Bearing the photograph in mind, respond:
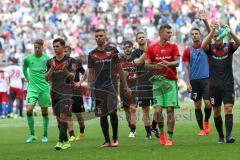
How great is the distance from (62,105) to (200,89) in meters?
4.86

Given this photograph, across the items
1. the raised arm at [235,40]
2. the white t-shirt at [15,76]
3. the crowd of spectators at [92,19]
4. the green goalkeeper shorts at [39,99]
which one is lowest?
the green goalkeeper shorts at [39,99]

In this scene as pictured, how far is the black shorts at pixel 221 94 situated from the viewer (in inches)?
662

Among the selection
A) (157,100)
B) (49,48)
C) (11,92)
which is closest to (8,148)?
(157,100)

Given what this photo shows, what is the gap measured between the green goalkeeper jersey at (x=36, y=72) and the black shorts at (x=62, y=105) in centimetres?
290

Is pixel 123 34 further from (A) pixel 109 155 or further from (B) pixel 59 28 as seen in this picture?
(A) pixel 109 155

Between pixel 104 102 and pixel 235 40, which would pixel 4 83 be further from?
pixel 235 40

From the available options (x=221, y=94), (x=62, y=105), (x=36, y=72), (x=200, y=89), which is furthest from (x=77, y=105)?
(x=221, y=94)

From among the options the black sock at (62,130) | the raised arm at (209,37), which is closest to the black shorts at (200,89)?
the raised arm at (209,37)

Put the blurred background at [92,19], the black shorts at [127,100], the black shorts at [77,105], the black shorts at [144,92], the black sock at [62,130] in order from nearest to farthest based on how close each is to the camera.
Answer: the black sock at [62,130], the black shorts at [144,92], the black shorts at [77,105], the black shorts at [127,100], the blurred background at [92,19]

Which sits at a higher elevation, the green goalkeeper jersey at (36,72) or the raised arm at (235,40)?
the raised arm at (235,40)

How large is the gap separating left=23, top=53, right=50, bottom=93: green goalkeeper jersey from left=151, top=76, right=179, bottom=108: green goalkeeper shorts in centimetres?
417

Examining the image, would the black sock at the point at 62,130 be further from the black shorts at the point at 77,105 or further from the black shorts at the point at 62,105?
the black shorts at the point at 77,105

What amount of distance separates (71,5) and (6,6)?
395 cm

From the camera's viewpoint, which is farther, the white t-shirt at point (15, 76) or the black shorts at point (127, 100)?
the white t-shirt at point (15, 76)
